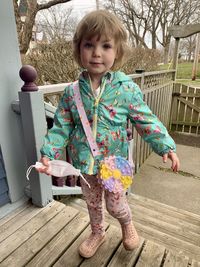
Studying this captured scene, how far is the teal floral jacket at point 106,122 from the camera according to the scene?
1.13m

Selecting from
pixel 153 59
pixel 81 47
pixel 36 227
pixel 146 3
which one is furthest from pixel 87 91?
pixel 146 3

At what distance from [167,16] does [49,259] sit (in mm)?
12081

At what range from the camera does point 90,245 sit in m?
1.40

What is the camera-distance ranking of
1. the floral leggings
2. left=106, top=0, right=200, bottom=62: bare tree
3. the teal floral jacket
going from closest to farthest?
the teal floral jacket, the floral leggings, left=106, top=0, right=200, bottom=62: bare tree

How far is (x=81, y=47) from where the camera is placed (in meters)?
1.10

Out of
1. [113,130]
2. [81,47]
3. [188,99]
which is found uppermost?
[81,47]

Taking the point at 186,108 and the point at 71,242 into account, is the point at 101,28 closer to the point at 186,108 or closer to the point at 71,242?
the point at 71,242

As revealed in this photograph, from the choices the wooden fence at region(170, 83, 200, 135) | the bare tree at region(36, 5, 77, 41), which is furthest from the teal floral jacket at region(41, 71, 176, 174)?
the wooden fence at region(170, 83, 200, 135)

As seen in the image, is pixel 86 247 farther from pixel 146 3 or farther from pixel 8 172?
pixel 146 3

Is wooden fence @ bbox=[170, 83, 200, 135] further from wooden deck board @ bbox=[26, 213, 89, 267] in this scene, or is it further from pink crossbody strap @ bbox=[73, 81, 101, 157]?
pink crossbody strap @ bbox=[73, 81, 101, 157]

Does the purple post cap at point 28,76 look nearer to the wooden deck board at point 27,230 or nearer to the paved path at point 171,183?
the wooden deck board at point 27,230

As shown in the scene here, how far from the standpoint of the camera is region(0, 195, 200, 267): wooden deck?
53.6 inches

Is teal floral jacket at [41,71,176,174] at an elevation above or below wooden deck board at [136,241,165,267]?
above

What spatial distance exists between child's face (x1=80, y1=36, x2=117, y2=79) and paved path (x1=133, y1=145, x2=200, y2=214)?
270cm
